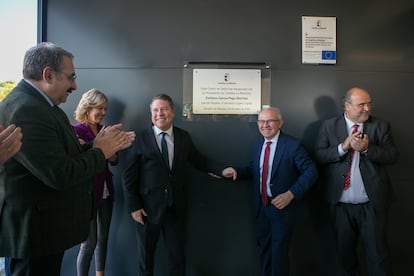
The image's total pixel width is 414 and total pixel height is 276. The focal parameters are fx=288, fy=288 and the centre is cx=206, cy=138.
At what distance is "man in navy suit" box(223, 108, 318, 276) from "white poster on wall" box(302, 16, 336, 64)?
778 mm

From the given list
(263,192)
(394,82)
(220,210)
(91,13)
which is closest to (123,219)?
(220,210)

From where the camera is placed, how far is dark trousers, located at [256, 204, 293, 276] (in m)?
2.27

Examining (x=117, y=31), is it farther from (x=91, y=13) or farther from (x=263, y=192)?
(x=263, y=192)

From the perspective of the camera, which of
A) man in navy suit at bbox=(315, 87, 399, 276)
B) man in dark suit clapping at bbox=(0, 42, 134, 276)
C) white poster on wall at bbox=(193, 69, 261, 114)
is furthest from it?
white poster on wall at bbox=(193, 69, 261, 114)

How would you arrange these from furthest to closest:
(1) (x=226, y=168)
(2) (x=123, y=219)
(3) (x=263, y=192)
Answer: (2) (x=123, y=219), (1) (x=226, y=168), (3) (x=263, y=192)

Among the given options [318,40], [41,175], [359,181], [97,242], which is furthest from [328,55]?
[97,242]

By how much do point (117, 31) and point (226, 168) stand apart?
1.62 meters

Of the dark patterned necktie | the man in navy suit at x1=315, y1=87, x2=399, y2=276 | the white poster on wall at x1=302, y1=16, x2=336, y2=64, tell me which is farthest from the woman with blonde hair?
the white poster on wall at x1=302, y1=16, x2=336, y2=64

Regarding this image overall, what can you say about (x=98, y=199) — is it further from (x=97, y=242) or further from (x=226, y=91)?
(x=226, y=91)

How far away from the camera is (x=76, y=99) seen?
271cm

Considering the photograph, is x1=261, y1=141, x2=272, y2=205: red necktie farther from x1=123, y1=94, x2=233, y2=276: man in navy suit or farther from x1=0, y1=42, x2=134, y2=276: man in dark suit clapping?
x1=0, y1=42, x2=134, y2=276: man in dark suit clapping

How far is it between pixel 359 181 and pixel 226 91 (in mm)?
1354

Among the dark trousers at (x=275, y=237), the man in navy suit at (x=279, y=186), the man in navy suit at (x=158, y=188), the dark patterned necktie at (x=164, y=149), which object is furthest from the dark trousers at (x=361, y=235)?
the dark patterned necktie at (x=164, y=149)

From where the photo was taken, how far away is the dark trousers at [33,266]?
1325 mm
